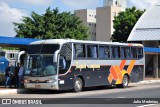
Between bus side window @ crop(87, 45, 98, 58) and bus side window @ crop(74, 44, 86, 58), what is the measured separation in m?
0.50

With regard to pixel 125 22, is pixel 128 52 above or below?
below

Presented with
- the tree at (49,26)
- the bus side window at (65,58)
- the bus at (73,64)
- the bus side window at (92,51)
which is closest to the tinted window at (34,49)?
the bus at (73,64)

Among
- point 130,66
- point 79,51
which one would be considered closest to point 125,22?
point 130,66

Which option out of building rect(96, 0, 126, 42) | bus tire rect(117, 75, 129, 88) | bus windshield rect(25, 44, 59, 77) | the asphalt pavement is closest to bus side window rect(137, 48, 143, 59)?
bus tire rect(117, 75, 129, 88)

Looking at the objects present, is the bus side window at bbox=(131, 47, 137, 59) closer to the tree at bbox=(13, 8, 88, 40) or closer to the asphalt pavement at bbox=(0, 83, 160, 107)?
the asphalt pavement at bbox=(0, 83, 160, 107)

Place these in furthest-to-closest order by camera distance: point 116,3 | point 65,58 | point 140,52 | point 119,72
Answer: point 116,3 < point 140,52 < point 119,72 < point 65,58

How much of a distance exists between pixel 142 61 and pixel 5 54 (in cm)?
1687

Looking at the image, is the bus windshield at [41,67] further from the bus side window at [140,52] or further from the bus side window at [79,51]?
the bus side window at [140,52]

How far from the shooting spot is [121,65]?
29172mm

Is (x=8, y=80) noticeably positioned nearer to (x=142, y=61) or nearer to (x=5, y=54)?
(x=142, y=61)

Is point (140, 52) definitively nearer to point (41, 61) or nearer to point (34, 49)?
point (34, 49)

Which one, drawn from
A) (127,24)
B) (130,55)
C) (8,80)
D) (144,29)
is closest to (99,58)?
(130,55)

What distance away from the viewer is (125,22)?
7350cm

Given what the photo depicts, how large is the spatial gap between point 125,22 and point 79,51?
161ft
